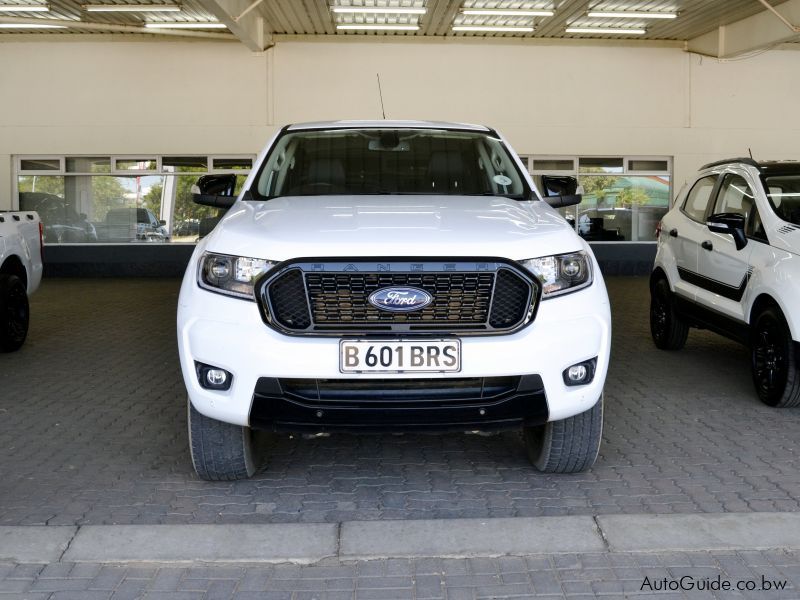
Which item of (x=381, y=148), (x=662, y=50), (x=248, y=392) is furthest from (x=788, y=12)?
(x=248, y=392)

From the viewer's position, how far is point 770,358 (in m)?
5.96

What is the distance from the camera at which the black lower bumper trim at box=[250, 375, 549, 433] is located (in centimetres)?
364

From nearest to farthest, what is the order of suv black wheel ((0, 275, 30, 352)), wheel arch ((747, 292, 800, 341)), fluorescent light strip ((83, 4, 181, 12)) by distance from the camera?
1. wheel arch ((747, 292, 800, 341))
2. suv black wheel ((0, 275, 30, 352))
3. fluorescent light strip ((83, 4, 181, 12))

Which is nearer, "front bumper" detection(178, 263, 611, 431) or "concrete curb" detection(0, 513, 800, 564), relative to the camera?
"concrete curb" detection(0, 513, 800, 564)

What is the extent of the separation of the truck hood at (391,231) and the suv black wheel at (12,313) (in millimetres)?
4689

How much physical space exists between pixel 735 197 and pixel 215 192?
414 cm

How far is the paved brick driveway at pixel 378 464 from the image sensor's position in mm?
3980

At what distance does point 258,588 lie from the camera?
315 cm

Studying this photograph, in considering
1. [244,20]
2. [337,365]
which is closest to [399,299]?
[337,365]

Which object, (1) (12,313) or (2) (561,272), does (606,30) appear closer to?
(1) (12,313)

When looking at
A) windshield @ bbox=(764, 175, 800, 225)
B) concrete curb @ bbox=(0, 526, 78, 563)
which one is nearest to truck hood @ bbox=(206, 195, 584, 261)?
concrete curb @ bbox=(0, 526, 78, 563)

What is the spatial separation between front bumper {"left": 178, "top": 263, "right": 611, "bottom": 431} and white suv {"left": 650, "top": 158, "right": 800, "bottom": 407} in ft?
8.41

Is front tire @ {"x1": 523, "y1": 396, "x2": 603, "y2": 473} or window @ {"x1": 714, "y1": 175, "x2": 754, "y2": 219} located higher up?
window @ {"x1": 714, "y1": 175, "x2": 754, "y2": 219}

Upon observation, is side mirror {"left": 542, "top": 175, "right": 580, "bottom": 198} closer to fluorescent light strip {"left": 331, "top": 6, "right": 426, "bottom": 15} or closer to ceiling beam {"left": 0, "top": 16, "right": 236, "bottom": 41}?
fluorescent light strip {"left": 331, "top": 6, "right": 426, "bottom": 15}
